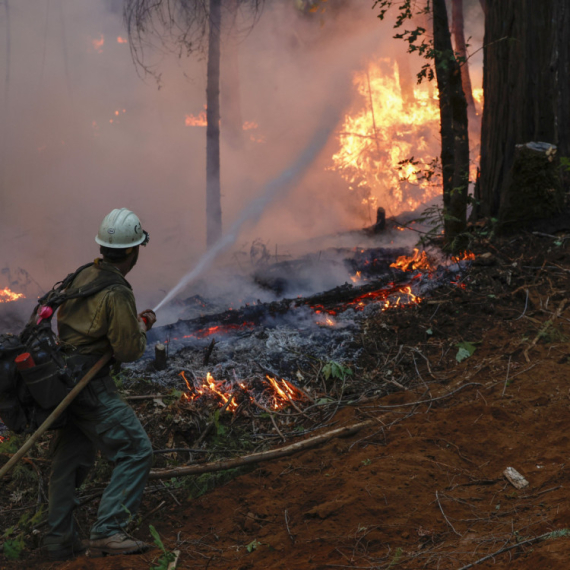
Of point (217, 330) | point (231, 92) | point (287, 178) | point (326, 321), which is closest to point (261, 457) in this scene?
point (326, 321)

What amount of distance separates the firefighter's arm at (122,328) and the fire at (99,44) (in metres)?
16.0

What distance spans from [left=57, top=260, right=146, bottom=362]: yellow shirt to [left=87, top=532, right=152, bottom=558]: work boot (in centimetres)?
105

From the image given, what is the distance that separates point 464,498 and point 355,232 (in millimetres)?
10875

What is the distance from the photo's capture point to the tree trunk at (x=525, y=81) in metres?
7.55

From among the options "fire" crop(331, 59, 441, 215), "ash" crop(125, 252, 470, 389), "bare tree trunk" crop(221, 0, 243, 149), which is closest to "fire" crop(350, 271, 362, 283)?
"ash" crop(125, 252, 470, 389)

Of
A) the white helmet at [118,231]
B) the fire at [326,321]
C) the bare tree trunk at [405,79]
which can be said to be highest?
the bare tree trunk at [405,79]

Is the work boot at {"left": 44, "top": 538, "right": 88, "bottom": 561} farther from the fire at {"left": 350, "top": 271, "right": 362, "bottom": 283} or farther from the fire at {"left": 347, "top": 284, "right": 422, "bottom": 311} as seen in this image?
the fire at {"left": 350, "top": 271, "right": 362, "bottom": 283}

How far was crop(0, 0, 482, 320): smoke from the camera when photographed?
15.5m

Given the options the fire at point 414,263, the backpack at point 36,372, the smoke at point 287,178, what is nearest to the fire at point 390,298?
the fire at point 414,263

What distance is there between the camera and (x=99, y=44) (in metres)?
17.0

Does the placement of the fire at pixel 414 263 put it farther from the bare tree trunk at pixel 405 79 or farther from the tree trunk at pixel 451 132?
the bare tree trunk at pixel 405 79

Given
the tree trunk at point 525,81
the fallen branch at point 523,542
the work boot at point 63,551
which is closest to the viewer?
the fallen branch at point 523,542

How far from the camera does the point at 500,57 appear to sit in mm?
7812

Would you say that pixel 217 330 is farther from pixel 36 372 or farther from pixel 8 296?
pixel 8 296
